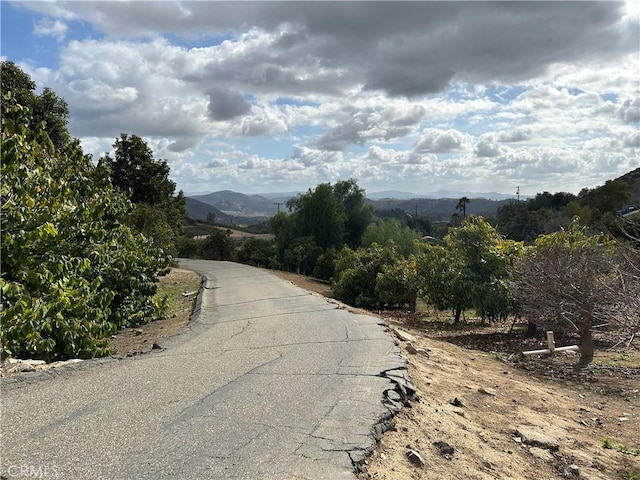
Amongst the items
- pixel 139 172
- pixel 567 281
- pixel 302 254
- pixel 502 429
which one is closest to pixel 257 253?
pixel 302 254

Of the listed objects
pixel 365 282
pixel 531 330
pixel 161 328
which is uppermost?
pixel 161 328

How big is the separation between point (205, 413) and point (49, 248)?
5.10 meters

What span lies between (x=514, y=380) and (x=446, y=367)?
1.45 meters

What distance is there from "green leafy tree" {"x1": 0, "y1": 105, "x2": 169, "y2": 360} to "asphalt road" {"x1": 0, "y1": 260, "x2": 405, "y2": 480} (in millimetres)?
1024

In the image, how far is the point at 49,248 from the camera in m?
8.90

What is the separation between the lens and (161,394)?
245 inches

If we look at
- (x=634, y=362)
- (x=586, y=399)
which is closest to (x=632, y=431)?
(x=586, y=399)

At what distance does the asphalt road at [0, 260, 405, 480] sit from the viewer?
171 inches

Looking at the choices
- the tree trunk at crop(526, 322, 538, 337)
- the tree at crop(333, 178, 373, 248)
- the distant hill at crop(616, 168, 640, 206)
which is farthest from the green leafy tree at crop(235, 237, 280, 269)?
the distant hill at crop(616, 168, 640, 206)

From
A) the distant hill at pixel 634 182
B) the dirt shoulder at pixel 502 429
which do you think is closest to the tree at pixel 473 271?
the dirt shoulder at pixel 502 429

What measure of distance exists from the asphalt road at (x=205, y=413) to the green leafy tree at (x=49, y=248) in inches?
40.3

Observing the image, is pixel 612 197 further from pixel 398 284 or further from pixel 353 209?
pixel 398 284

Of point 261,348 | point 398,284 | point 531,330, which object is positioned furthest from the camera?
point 398,284

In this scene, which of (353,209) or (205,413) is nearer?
Answer: (205,413)
